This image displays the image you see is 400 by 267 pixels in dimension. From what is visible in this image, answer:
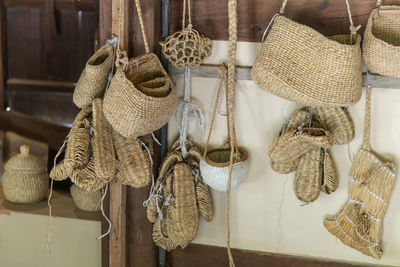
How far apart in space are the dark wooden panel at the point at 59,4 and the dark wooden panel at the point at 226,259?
4.61 feet

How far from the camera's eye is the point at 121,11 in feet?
6.93

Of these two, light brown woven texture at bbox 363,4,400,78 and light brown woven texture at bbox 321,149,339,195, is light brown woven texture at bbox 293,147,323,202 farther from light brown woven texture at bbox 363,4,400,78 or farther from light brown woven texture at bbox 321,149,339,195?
light brown woven texture at bbox 363,4,400,78

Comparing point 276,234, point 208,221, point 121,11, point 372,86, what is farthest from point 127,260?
point 372,86

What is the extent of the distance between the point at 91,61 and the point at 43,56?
4.58 feet

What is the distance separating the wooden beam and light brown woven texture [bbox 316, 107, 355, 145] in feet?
2.79

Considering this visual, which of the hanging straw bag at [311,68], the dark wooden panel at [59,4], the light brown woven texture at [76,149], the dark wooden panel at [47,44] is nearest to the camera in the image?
the hanging straw bag at [311,68]

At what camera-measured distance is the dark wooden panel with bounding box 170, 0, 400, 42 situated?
2059mm

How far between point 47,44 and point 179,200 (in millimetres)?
1635

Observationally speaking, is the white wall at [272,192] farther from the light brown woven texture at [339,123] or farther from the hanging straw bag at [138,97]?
the hanging straw bag at [138,97]

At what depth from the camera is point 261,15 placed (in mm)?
2143

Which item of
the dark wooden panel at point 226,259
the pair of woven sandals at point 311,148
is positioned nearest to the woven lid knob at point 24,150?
the dark wooden panel at point 226,259

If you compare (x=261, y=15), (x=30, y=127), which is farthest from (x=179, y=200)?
(x=30, y=127)

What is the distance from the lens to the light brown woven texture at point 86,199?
2.52m

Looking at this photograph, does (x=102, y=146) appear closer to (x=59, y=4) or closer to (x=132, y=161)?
(x=132, y=161)
